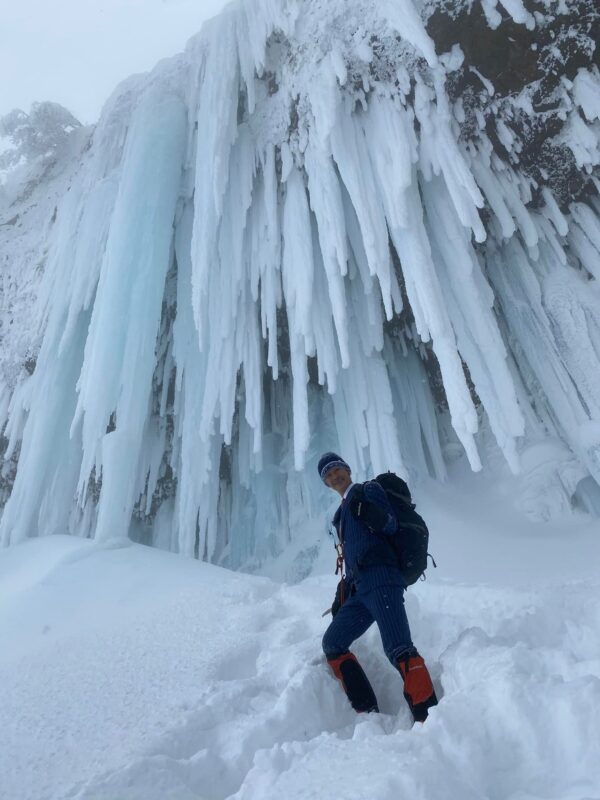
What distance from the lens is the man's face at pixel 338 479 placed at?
255cm

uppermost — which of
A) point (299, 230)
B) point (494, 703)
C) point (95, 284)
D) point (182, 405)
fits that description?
point (95, 284)

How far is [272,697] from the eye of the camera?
212 centimetres

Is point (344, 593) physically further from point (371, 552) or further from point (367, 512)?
point (367, 512)

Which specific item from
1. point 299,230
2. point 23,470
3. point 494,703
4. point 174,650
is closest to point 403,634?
point 494,703

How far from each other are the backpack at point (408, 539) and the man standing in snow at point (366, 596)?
0.04 meters

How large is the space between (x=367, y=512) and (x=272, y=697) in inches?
32.4

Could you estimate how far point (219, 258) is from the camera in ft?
21.5

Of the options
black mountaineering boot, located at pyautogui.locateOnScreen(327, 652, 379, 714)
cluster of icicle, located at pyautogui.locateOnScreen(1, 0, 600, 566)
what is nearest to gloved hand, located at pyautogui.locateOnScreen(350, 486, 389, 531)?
black mountaineering boot, located at pyautogui.locateOnScreen(327, 652, 379, 714)

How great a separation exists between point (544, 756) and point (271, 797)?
71cm

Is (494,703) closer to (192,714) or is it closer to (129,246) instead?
(192,714)

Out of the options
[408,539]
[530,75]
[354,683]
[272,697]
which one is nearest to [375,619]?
[354,683]

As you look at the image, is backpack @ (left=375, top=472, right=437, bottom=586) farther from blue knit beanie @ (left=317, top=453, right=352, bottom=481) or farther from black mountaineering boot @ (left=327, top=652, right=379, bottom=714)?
black mountaineering boot @ (left=327, top=652, right=379, bottom=714)

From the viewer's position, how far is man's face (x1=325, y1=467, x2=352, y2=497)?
8.38 feet

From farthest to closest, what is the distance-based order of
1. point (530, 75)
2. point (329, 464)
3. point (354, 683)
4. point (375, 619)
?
point (530, 75) → point (329, 464) → point (375, 619) → point (354, 683)
